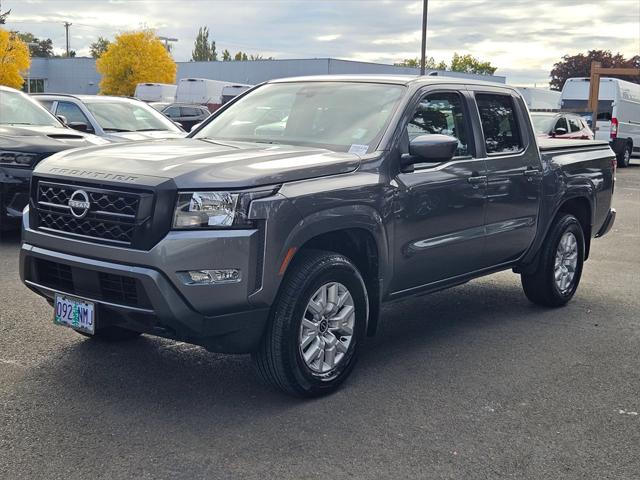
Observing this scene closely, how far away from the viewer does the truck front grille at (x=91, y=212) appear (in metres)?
4.20

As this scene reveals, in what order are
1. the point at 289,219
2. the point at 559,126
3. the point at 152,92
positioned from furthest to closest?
the point at 152,92 → the point at 559,126 → the point at 289,219

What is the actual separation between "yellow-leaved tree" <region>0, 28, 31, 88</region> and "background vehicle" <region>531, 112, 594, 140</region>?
37235mm

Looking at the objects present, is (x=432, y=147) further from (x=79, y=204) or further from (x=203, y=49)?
(x=203, y=49)

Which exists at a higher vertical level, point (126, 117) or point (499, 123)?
point (126, 117)

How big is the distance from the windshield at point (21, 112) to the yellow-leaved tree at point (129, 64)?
44768mm

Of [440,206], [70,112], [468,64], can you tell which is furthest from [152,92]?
[468,64]

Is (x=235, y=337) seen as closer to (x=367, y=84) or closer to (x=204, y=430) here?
(x=204, y=430)

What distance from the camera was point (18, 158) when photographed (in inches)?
360

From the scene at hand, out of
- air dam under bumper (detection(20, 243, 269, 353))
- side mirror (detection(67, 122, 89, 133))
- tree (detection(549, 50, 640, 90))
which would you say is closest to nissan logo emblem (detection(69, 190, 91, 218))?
air dam under bumper (detection(20, 243, 269, 353))

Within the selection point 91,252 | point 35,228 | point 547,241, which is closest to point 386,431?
point 91,252

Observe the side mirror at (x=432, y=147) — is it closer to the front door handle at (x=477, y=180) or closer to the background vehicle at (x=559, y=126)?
the front door handle at (x=477, y=180)

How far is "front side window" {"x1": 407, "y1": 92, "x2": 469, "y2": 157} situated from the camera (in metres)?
5.43

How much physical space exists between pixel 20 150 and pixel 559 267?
587cm

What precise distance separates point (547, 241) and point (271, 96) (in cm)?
261
